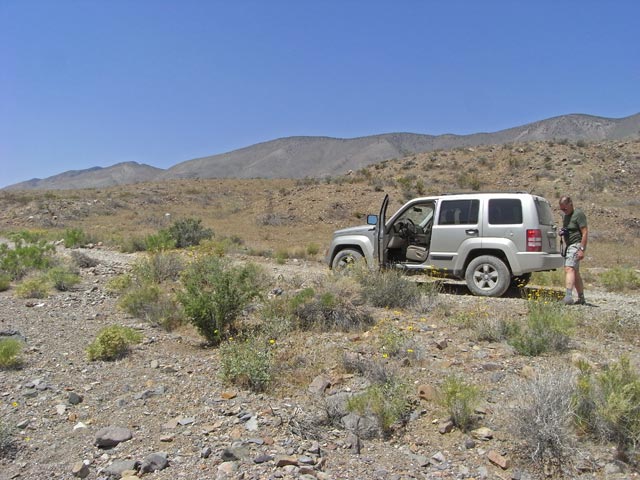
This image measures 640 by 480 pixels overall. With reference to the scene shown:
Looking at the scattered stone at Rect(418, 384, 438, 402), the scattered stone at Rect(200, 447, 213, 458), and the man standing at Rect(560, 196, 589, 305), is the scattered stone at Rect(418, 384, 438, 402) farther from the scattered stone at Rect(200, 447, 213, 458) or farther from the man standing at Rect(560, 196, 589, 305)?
the man standing at Rect(560, 196, 589, 305)

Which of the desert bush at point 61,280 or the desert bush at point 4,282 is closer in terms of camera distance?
the desert bush at point 61,280

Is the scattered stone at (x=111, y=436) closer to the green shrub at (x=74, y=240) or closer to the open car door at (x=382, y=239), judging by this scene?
the open car door at (x=382, y=239)

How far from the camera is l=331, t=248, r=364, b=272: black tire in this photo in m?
10.9

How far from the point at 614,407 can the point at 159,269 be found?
9292mm

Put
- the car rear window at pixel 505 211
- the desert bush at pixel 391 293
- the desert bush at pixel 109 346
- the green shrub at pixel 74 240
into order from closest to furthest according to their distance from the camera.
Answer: the desert bush at pixel 109 346
the desert bush at pixel 391 293
the car rear window at pixel 505 211
the green shrub at pixel 74 240

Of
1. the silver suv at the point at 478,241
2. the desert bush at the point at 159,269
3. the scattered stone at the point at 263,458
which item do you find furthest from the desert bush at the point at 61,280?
the scattered stone at the point at 263,458

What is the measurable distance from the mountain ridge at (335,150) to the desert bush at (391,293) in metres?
85.6

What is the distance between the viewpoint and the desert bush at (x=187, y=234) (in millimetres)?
18953

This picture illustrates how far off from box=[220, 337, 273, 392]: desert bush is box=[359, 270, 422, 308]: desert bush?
3.19 m

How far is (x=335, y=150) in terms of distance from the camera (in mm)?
124438

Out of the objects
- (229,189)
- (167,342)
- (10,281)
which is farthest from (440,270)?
(229,189)

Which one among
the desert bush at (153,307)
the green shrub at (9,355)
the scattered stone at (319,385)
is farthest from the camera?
the desert bush at (153,307)

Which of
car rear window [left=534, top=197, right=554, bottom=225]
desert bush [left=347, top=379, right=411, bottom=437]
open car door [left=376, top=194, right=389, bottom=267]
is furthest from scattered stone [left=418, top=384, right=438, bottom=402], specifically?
car rear window [left=534, top=197, right=554, bottom=225]

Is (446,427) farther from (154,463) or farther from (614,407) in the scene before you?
(154,463)
